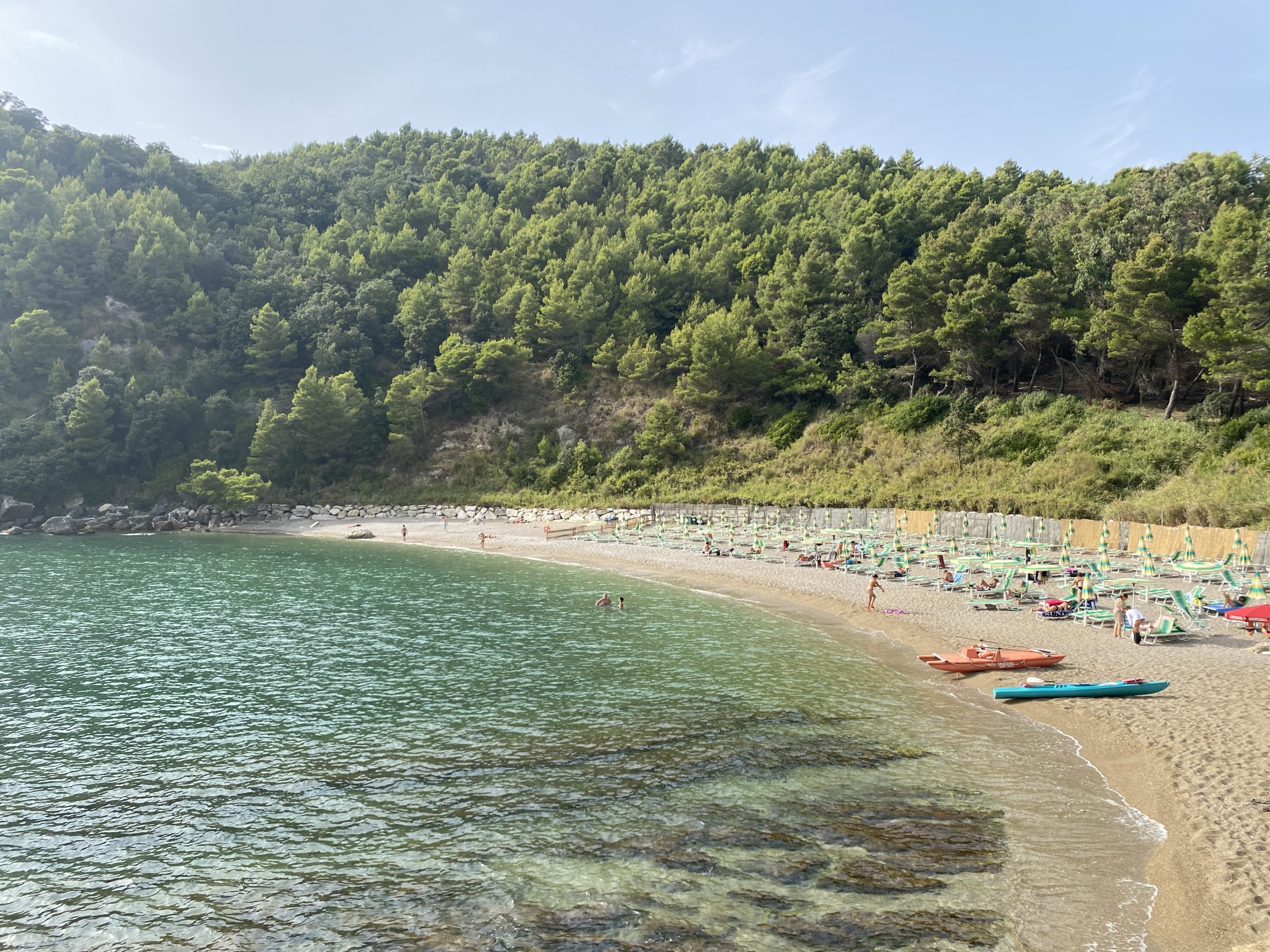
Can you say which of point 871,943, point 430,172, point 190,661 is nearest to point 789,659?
point 871,943

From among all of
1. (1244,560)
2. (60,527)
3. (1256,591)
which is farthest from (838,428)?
(60,527)

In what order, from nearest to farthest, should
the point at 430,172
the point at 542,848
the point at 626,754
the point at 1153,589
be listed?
the point at 542,848 < the point at 626,754 < the point at 1153,589 < the point at 430,172

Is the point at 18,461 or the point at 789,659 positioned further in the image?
the point at 18,461

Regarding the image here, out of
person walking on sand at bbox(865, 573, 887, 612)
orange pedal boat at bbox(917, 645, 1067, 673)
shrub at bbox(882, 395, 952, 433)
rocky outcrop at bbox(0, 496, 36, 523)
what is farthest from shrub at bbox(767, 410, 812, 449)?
rocky outcrop at bbox(0, 496, 36, 523)

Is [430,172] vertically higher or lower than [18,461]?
higher

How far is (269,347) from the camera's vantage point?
72.6 m

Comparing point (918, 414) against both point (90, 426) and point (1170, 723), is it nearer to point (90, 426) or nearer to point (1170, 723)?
point (1170, 723)

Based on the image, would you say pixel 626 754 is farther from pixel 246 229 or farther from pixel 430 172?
pixel 430 172

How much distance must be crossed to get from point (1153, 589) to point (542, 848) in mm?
22843

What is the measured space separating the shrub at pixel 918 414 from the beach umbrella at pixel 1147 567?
2337 centimetres

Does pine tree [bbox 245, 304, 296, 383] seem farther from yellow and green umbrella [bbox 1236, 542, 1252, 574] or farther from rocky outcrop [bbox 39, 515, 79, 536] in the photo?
yellow and green umbrella [bbox 1236, 542, 1252, 574]

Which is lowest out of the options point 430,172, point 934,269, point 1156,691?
point 1156,691

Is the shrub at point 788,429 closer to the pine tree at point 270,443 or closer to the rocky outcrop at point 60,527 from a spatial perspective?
the pine tree at point 270,443

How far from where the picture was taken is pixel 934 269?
49.0 m
